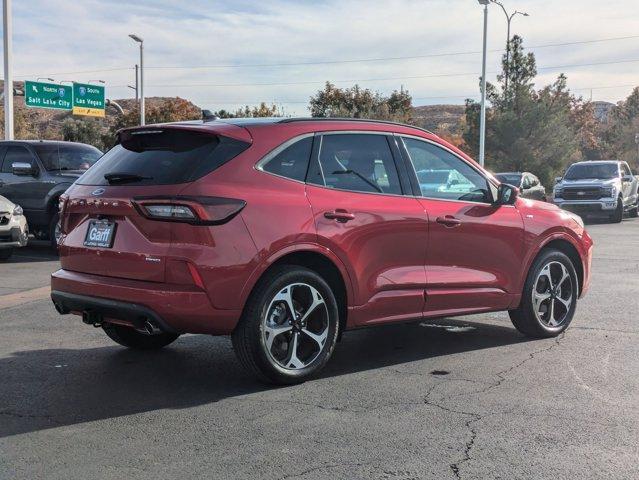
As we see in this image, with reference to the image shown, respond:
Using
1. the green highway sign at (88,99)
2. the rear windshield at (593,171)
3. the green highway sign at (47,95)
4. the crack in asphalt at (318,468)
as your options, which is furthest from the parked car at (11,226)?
the green highway sign at (88,99)

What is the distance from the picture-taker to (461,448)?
3895mm

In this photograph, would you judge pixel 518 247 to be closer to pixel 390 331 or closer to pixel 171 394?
pixel 390 331

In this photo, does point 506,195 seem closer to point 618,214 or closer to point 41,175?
point 41,175

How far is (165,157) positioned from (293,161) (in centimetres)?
87

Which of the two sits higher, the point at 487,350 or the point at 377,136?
the point at 377,136

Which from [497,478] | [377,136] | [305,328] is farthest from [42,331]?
[497,478]

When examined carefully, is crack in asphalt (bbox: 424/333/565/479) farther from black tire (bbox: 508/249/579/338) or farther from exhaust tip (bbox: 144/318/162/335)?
exhaust tip (bbox: 144/318/162/335)

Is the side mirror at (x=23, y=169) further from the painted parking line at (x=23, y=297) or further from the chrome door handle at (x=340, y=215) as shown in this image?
the chrome door handle at (x=340, y=215)

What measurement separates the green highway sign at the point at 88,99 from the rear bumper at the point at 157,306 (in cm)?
4589

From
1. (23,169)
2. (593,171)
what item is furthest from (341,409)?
(593,171)

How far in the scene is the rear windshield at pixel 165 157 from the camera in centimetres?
476

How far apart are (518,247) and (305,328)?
7.30 feet

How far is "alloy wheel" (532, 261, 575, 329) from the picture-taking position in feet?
21.5

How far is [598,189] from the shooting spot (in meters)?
22.9
